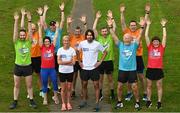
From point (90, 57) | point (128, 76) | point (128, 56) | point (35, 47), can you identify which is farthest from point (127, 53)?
point (35, 47)

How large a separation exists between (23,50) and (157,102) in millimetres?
4316

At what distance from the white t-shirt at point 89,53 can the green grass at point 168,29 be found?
1708mm

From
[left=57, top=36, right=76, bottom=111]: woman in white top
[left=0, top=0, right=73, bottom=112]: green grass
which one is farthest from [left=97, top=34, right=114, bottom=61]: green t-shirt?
[left=0, top=0, right=73, bottom=112]: green grass

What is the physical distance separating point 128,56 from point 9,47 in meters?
8.46

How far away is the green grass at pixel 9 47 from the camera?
14156mm

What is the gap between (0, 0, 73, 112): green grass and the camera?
14.2m

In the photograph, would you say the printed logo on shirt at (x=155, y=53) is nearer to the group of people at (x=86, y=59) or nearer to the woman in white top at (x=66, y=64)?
the group of people at (x=86, y=59)

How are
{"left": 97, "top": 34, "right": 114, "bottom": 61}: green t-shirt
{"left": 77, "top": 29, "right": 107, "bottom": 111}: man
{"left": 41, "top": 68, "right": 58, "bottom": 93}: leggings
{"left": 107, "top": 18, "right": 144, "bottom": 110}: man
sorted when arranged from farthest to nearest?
{"left": 97, "top": 34, "right": 114, "bottom": 61}: green t-shirt, {"left": 41, "top": 68, "right": 58, "bottom": 93}: leggings, {"left": 77, "top": 29, "right": 107, "bottom": 111}: man, {"left": 107, "top": 18, "right": 144, "bottom": 110}: man

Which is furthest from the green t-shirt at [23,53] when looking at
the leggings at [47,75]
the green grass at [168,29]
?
the green grass at [168,29]

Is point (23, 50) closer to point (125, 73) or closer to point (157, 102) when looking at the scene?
point (125, 73)

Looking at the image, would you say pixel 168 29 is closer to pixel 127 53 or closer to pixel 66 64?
pixel 127 53

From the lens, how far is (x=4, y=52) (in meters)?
19.5

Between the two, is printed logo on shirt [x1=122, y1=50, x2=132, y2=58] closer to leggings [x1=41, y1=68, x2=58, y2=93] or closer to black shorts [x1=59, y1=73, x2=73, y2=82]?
black shorts [x1=59, y1=73, x2=73, y2=82]

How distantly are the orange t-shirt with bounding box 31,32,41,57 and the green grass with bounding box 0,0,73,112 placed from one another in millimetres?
1385
